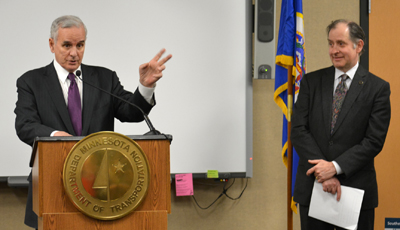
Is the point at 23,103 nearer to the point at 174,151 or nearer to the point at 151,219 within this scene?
the point at 151,219

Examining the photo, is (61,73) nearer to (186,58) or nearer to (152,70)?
(152,70)

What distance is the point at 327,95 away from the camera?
102 inches

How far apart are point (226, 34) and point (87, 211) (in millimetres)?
2568

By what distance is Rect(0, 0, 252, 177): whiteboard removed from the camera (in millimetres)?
3633

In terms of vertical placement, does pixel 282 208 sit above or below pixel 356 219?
below

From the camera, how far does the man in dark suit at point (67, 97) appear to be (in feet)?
6.77

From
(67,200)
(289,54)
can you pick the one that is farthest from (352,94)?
(67,200)

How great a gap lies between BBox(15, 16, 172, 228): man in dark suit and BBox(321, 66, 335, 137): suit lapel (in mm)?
1049

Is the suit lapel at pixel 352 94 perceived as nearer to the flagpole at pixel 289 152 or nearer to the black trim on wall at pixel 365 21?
the flagpole at pixel 289 152

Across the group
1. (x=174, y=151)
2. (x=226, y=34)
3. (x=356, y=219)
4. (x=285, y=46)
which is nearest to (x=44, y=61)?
(x=174, y=151)

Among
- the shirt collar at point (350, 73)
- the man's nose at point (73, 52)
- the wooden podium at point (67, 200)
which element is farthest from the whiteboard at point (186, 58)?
the wooden podium at point (67, 200)

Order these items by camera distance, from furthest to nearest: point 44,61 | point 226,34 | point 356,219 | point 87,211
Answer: point 226,34 < point 44,61 < point 356,219 < point 87,211

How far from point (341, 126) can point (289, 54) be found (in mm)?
954

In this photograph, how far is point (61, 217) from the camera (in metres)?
1.51
